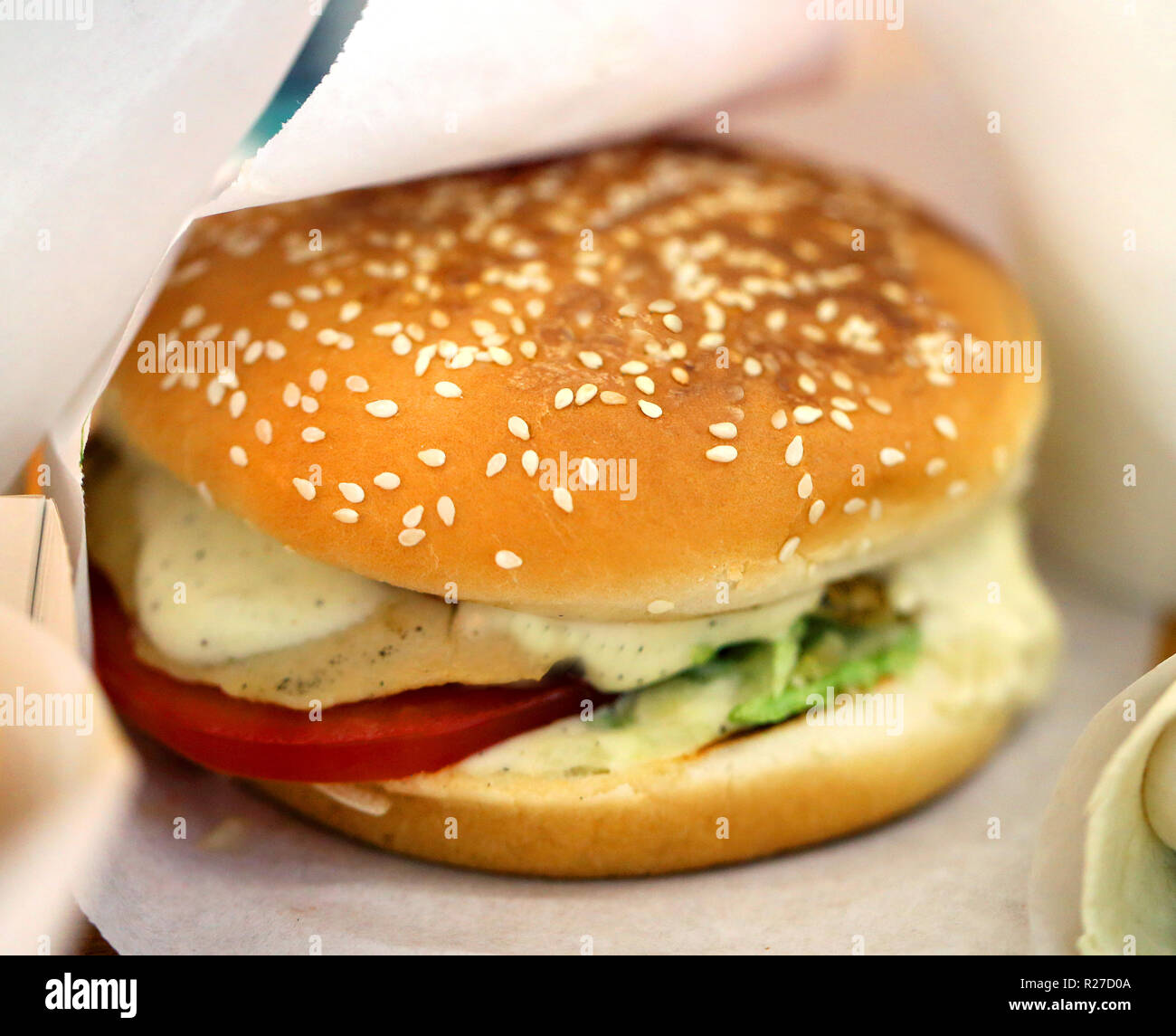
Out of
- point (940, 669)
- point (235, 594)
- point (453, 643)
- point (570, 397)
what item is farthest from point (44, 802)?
point (940, 669)

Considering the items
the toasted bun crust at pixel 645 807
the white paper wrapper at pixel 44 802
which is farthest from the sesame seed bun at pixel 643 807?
the white paper wrapper at pixel 44 802

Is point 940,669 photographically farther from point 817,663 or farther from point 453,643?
point 453,643

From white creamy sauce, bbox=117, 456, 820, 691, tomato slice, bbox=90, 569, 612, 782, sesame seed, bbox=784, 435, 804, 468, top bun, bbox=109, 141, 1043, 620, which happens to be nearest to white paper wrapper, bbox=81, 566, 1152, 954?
tomato slice, bbox=90, 569, 612, 782

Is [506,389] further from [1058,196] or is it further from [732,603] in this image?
[1058,196]

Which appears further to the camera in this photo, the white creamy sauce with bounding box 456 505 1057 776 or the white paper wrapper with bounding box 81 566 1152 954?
the white creamy sauce with bounding box 456 505 1057 776

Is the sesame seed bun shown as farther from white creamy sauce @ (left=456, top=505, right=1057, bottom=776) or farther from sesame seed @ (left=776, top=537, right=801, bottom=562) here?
sesame seed @ (left=776, top=537, right=801, bottom=562)

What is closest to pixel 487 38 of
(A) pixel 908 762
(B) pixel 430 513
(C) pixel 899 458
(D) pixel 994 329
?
(B) pixel 430 513
